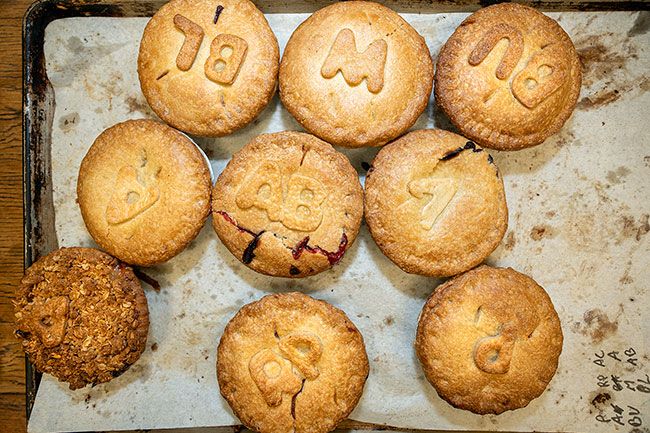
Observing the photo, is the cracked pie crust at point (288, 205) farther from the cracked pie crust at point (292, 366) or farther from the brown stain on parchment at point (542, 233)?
the brown stain on parchment at point (542, 233)

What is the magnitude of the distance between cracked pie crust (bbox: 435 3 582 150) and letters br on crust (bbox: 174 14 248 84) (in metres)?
1.11

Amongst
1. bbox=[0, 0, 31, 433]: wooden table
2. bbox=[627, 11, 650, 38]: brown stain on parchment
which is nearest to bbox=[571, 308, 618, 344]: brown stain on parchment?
bbox=[627, 11, 650, 38]: brown stain on parchment

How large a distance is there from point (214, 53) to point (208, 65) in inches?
2.8

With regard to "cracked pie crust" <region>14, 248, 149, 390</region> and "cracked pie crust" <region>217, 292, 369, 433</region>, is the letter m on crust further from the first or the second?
"cracked pie crust" <region>14, 248, 149, 390</region>

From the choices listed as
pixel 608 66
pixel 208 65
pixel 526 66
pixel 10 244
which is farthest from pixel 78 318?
pixel 608 66

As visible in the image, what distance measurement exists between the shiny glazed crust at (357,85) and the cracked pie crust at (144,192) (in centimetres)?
68

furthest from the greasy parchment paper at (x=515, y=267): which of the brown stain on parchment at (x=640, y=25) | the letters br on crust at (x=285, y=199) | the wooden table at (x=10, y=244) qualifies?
the letters br on crust at (x=285, y=199)

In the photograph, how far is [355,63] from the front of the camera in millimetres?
2830

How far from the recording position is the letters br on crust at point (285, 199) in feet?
9.31

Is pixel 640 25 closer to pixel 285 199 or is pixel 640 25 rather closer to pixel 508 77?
pixel 508 77

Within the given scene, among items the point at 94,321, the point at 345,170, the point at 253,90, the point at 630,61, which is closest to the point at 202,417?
the point at 94,321

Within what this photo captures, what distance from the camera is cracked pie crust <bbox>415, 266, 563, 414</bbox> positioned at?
285 centimetres

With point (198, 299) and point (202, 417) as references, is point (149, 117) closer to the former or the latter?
point (198, 299)

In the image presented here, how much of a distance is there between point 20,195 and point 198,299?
1331 millimetres
